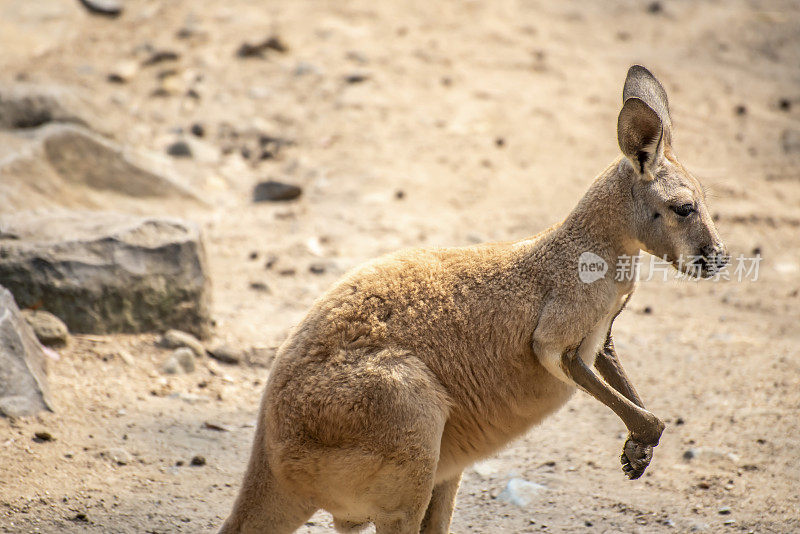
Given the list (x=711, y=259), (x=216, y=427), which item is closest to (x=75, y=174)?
(x=216, y=427)

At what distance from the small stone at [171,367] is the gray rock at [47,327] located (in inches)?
24.3

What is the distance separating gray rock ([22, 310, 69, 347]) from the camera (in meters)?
5.36

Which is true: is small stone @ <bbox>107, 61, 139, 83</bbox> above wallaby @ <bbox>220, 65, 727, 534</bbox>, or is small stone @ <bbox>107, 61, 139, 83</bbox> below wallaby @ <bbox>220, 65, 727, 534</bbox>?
below

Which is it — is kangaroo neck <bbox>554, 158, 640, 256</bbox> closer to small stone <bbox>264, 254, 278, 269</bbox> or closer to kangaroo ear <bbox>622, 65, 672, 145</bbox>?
kangaroo ear <bbox>622, 65, 672, 145</bbox>

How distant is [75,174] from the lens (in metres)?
7.05

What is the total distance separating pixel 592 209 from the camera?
13.1 feet

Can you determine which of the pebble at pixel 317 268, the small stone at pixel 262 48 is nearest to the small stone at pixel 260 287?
the pebble at pixel 317 268

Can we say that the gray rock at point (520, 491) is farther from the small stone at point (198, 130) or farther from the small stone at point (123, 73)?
the small stone at point (123, 73)

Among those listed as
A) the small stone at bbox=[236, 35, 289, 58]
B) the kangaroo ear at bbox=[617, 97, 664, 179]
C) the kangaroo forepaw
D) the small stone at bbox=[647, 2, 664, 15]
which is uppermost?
the kangaroo ear at bbox=[617, 97, 664, 179]

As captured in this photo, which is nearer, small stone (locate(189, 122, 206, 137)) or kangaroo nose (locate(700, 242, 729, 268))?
kangaroo nose (locate(700, 242, 729, 268))

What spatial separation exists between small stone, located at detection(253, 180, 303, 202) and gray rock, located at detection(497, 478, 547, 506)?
A: 3895 millimetres

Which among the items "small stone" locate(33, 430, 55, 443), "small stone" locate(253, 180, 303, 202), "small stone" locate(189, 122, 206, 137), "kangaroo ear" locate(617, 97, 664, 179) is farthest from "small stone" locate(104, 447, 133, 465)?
"small stone" locate(189, 122, 206, 137)

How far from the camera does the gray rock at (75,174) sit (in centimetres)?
657

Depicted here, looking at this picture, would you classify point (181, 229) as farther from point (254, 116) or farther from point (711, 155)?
point (711, 155)
